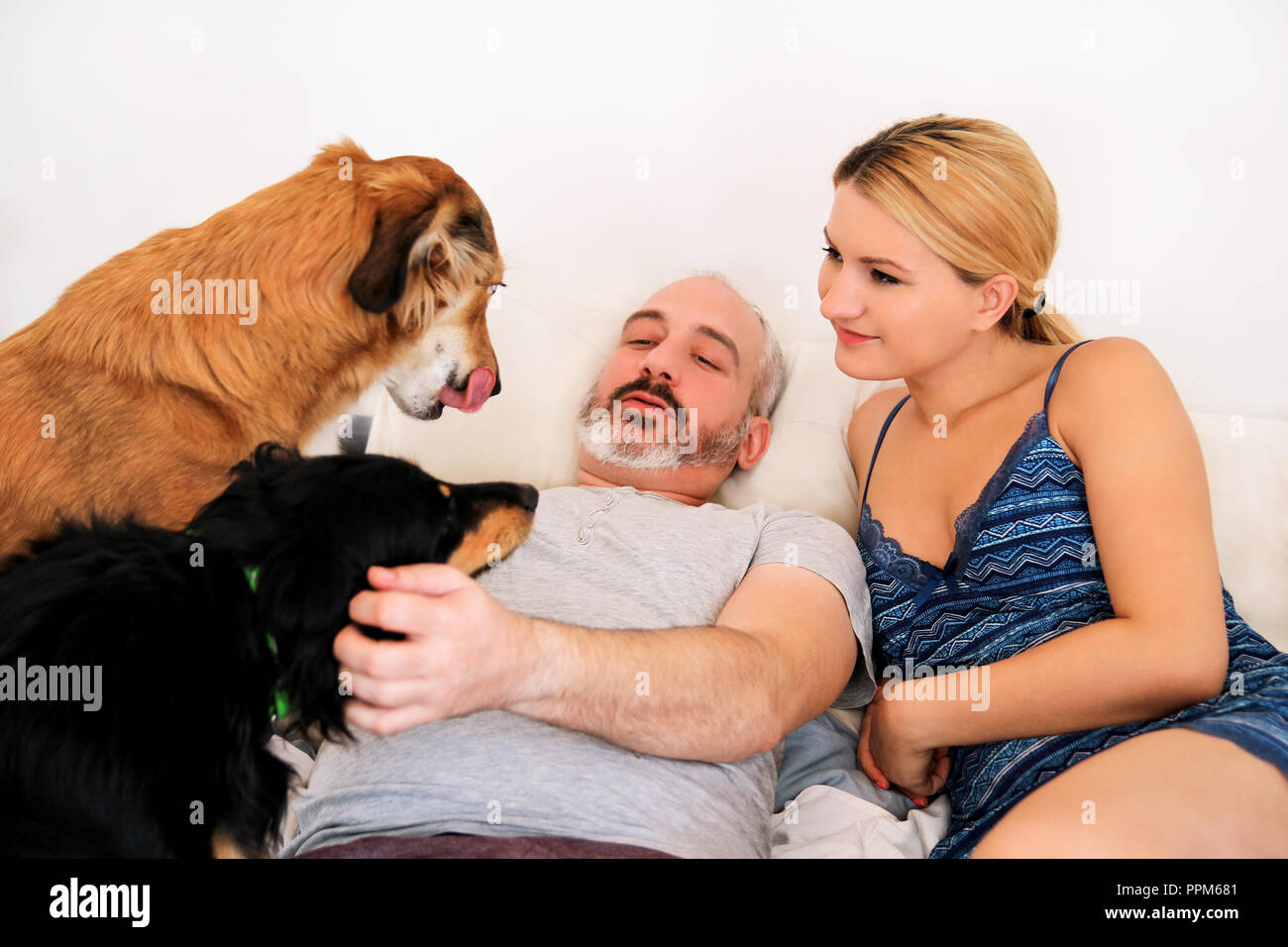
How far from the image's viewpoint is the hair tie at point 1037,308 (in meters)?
1.70

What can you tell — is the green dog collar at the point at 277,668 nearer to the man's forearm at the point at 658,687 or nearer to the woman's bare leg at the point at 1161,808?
the man's forearm at the point at 658,687

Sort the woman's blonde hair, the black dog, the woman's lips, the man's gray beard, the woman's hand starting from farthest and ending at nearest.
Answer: the man's gray beard < the woman's lips < the woman's blonde hair < the woman's hand < the black dog

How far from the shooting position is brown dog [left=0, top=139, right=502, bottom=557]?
140 cm

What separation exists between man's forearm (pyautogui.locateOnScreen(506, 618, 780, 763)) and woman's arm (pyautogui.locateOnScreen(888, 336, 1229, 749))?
11.8 inches

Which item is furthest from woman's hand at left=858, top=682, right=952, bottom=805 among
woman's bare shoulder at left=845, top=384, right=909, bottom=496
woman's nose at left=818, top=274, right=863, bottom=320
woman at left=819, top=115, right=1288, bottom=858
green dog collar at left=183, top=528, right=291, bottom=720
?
green dog collar at left=183, top=528, right=291, bottom=720

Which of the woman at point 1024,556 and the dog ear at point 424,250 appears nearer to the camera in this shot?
the woman at point 1024,556

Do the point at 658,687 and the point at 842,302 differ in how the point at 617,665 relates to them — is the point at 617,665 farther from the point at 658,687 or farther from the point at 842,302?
the point at 842,302

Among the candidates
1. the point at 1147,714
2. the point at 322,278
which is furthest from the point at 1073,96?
the point at 322,278

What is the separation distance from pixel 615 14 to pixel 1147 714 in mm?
2225

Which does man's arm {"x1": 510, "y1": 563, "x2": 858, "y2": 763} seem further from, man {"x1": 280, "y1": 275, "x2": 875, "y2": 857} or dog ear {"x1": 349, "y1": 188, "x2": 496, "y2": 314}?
dog ear {"x1": 349, "y1": 188, "x2": 496, "y2": 314}

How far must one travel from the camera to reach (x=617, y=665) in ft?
4.00

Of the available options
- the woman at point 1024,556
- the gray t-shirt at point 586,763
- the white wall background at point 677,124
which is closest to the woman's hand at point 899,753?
the woman at point 1024,556

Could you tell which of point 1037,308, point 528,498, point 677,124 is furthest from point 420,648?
point 677,124

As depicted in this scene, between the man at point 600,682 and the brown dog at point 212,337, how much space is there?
49cm
